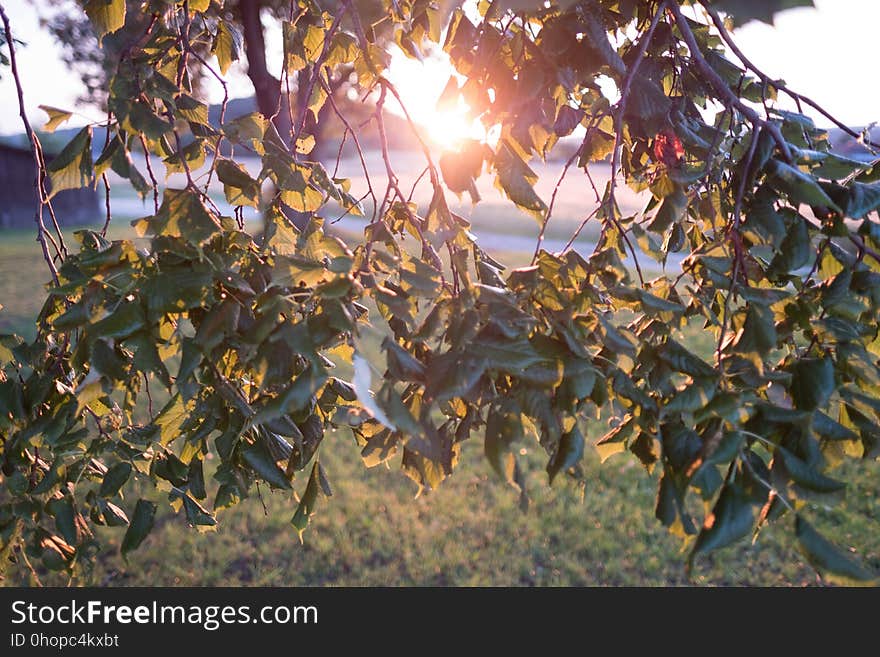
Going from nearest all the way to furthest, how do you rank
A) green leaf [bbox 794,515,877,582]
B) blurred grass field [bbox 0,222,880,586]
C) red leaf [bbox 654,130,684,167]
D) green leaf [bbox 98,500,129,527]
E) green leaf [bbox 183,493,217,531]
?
green leaf [bbox 794,515,877,582], red leaf [bbox 654,130,684,167], green leaf [bbox 183,493,217,531], green leaf [bbox 98,500,129,527], blurred grass field [bbox 0,222,880,586]

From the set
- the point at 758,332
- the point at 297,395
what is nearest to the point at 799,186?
the point at 758,332

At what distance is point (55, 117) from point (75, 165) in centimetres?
15

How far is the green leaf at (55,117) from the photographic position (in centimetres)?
149

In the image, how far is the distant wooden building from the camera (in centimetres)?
2036

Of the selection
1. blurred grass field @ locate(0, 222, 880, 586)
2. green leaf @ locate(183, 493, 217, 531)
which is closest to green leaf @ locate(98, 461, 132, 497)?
green leaf @ locate(183, 493, 217, 531)

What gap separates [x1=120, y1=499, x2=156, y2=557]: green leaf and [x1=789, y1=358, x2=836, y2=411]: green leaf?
1.59 m

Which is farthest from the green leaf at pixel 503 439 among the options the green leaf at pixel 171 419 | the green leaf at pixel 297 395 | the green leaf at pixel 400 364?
the green leaf at pixel 171 419

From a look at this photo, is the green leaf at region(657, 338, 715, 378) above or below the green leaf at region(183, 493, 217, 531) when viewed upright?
above

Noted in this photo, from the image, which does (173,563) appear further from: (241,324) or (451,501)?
(241,324)

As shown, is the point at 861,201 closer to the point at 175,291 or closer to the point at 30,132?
the point at 175,291

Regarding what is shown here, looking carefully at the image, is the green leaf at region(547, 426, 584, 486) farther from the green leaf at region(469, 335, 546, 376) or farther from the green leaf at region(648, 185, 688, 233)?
the green leaf at region(648, 185, 688, 233)

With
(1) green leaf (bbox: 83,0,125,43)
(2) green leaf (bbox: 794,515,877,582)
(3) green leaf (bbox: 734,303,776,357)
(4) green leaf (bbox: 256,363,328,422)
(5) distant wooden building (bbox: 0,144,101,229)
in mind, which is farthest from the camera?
(5) distant wooden building (bbox: 0,144,101,229)
